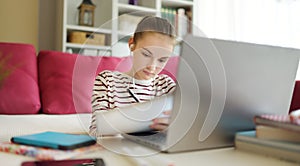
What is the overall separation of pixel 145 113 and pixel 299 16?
2.06 metres

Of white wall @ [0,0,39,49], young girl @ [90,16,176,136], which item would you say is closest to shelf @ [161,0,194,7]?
white wall @ [0,0,39,49]

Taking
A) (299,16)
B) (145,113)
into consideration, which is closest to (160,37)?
(145,113)

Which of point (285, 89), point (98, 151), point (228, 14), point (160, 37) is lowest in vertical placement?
point (98, 151)

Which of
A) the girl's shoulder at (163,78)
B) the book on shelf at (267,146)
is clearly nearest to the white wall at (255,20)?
the girl's shoulder at (163,78)

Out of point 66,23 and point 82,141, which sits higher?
point 66,23

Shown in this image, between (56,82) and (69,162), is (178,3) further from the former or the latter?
(69,162)

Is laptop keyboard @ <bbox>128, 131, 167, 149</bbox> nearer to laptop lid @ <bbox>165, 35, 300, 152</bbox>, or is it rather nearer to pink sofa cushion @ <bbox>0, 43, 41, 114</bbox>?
laptop lid @ <bbox>165, 35, 300, 152</bbox>

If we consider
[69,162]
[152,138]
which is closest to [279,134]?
[152,138]

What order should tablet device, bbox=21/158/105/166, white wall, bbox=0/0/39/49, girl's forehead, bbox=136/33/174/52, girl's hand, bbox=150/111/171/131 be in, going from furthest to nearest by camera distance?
white wall, bbox=0/0/39/49, girl's forehead, bbox=136/33/174/52, girl's hand, bbox=150/111/171/131, tablet device, bbox=21/158/105/166

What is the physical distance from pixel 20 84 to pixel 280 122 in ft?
5.06

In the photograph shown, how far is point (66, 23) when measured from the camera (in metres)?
2.70

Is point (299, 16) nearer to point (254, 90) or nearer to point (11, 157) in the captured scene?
point (254, 90)

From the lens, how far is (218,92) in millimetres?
643

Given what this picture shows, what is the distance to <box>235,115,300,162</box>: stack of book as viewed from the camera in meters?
0.60
